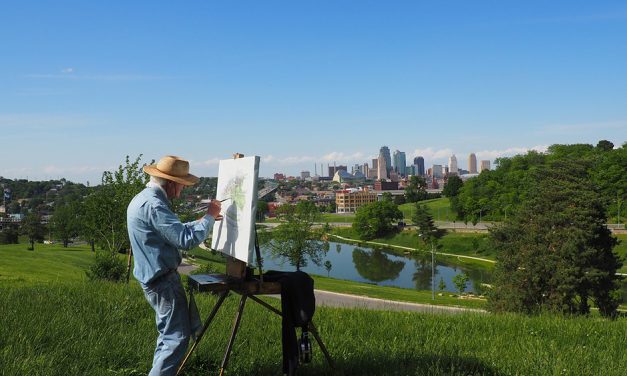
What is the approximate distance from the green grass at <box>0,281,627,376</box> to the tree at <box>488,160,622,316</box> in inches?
814

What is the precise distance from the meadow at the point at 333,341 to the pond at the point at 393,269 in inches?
1764

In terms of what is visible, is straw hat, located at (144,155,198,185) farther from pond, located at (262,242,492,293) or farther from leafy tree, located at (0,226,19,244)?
leafy tree, located at (0,226,19,244)

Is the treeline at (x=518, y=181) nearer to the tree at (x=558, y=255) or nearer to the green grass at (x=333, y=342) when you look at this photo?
the tree at (x=558, y=255)

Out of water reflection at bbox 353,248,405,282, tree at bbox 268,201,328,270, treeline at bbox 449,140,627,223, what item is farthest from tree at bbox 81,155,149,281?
treeline at bbox 449,140,627,223

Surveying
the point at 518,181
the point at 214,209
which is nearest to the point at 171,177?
the point at 214,209

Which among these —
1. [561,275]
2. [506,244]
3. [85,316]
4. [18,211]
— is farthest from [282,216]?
[18,211]

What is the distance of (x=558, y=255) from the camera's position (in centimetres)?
2880

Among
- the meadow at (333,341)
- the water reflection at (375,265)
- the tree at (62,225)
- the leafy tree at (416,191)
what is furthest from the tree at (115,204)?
the leafy tree at (416,191)

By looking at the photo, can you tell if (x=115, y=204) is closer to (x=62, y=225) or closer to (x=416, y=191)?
(x=62, y=225)

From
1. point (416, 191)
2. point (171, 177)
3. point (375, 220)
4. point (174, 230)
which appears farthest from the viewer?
point (416, 191)

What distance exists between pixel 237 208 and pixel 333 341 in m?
2.30

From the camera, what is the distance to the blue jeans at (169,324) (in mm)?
4148

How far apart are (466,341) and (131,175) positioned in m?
15.3

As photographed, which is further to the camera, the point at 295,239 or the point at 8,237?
the point at 8,237
